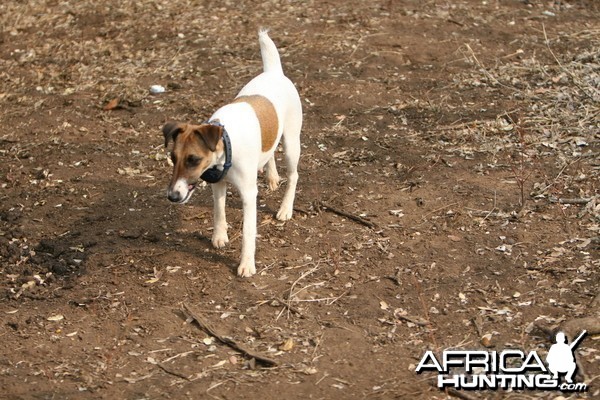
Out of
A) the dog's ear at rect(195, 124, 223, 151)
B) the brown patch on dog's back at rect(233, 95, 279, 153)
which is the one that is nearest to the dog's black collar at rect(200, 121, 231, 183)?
the dog's ear at rect(195, 124, 223, 151)

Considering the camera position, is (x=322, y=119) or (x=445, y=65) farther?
(x=445, y=65)

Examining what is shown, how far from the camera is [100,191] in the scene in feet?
25.6

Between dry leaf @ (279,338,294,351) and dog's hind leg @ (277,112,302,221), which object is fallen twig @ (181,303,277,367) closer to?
dry leaf @ (279,338,294,351)

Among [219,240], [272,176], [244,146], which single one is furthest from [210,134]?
[272,176]

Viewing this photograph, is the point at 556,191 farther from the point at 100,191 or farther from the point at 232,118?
the point at 100,191

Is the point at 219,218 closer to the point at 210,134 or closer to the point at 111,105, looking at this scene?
the point at 210,134

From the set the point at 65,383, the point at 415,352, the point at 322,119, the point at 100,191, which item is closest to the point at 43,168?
the point at 100,191

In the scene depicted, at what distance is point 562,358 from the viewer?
5.31 meters

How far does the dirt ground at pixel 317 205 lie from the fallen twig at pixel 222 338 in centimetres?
4

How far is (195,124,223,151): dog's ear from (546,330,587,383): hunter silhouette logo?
7.83ft

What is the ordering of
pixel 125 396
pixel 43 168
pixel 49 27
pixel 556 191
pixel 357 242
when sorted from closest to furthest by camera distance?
pixel 125 396 → pixel 357 242 → pixel 556 191 → pixel 43 168 → pixel 49 27

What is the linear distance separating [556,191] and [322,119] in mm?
2546

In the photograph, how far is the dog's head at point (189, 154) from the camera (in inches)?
232

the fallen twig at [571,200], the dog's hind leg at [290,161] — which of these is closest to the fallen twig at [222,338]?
the dog's hind leg at [290,161]
